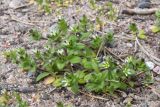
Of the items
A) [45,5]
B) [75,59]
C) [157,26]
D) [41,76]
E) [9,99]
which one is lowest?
[9,99]

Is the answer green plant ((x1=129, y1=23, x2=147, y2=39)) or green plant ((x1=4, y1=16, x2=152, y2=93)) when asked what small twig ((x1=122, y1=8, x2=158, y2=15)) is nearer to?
green plant ((x1=129, y1=23, x2=147, y2=39))

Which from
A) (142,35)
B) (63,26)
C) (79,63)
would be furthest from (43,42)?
(142,35)

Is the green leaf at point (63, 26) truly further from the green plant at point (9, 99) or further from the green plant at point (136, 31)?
the green plant at point (9, 99)

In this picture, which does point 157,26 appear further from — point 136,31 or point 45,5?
point 45,5

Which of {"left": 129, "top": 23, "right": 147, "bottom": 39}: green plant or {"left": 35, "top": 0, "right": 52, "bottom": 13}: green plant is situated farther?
{"left": 35, "top": 0, "right": 52, "bottom": 13}: green plant

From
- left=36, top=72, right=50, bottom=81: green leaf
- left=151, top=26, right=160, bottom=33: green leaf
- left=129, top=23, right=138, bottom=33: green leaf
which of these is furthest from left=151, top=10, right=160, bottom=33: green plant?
left=36, top=72, right=50, bottom=81: green leaf

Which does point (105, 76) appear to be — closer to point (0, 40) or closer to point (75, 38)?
point (75, 38)
